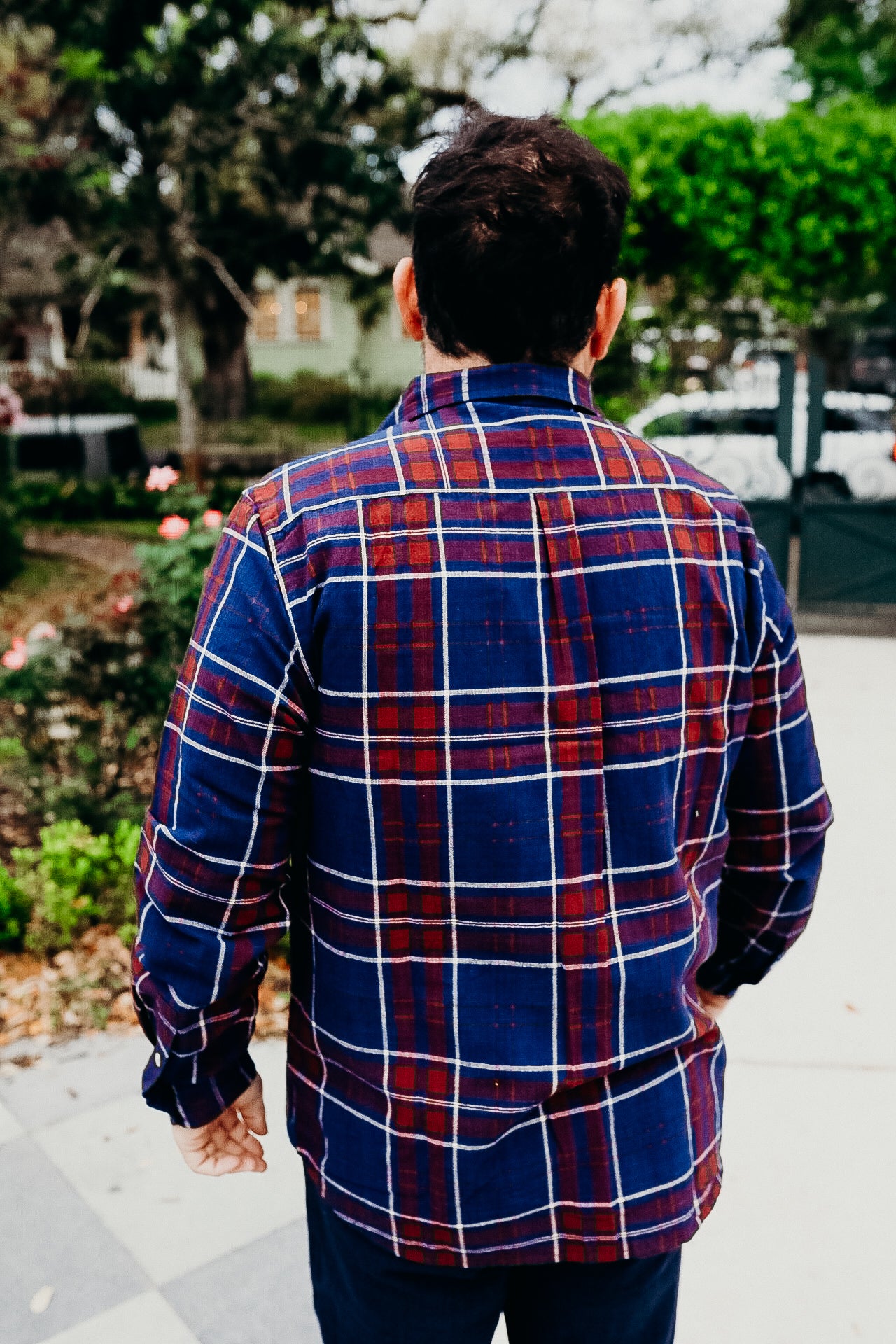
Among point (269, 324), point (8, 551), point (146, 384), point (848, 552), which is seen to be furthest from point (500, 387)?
point (269, 324)

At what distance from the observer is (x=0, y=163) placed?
485 inches

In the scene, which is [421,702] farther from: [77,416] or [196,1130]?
[77,416]

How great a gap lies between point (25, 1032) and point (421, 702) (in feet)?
9.02

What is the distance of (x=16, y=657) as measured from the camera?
13.0 ft

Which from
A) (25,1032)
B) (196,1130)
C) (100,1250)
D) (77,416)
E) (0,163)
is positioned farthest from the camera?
(77,416)

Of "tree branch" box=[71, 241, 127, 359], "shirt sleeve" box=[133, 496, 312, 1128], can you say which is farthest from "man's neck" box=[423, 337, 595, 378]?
"tree branch" box=[71, 241, 127, 359]

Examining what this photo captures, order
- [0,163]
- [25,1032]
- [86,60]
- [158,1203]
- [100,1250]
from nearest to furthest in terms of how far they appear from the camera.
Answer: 1. [100,1250]
2. [158,1203]
3. [25,1032]
4. [86,60]
5. [0,163]

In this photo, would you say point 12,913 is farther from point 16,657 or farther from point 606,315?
point 606,315

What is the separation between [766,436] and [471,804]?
310 inches

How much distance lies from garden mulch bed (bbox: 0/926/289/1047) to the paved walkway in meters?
0.10

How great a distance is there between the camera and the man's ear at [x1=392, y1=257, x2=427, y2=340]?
1229 millimetres

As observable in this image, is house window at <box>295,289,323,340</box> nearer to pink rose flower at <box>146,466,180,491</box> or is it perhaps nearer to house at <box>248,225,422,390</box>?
house at <box>248,225,422,390</box>

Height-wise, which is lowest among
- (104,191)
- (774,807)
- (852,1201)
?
(852,1201)

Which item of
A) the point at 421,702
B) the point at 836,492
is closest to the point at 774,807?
the point at 421,702
